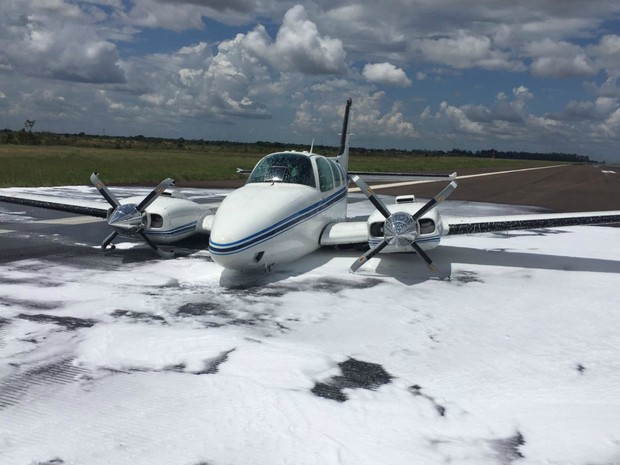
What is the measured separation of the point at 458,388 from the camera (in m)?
5.84

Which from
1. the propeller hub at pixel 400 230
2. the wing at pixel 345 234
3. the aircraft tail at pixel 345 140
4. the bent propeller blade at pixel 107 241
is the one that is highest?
the aircraft tail at pixel 345 140

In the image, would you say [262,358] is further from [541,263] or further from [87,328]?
[541,263]

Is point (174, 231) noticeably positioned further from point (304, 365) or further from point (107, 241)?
point (304, 365)

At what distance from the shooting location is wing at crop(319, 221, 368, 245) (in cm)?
1179

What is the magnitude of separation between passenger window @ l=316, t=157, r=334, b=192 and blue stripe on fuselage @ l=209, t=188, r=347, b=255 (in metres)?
0.43

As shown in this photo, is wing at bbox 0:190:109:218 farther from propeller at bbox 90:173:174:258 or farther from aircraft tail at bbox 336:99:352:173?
aircraft tail at bbox 336:99:352:173

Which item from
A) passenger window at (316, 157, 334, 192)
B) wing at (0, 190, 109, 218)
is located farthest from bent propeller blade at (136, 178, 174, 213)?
passenger window at (316, 157, 334, 192)

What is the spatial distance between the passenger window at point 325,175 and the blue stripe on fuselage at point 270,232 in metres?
0.43

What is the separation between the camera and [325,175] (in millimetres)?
12859

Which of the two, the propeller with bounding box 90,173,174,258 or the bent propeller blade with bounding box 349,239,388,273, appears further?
the propeller with bounding box 90,173,174,258

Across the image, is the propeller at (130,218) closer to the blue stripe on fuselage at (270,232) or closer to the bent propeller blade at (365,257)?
the blue stripe on fuselage at (270,232)

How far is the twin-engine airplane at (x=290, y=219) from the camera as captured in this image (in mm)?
9836

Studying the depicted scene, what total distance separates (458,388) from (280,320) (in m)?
2.97

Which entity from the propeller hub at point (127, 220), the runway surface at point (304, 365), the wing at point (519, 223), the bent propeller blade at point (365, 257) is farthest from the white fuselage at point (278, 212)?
the wing at point (519, 223)
